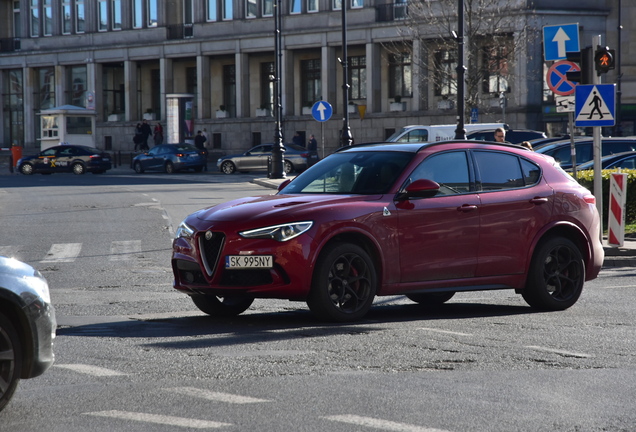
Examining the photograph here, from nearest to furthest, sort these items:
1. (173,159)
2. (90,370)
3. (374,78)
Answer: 1. (90,370)
2. (173,159)
3. (374,78)

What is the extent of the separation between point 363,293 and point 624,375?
9.32ft

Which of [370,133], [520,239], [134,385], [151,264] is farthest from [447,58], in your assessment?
→ [134,385]

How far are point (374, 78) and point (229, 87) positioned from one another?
12.8 m

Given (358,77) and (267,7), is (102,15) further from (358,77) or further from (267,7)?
(358,77)

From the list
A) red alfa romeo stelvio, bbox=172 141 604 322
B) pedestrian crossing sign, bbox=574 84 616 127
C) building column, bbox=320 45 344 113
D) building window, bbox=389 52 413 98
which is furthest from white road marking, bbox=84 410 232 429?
building column, bbox=320 45 344 113

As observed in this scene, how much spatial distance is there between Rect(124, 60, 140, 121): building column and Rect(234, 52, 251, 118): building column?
8.36 metres

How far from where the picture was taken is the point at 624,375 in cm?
716

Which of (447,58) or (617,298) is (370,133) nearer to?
(447,58)

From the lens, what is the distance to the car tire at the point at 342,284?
9234 mm

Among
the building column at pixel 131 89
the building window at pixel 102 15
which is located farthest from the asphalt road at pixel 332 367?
the building window at pixel 102 15

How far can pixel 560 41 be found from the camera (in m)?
18.0

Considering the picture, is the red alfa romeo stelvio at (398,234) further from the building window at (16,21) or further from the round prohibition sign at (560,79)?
the building window at (16,21)

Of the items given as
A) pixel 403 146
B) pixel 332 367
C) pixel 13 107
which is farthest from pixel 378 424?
pixel 13 107

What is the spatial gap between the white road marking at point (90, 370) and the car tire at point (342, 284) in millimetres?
2429
